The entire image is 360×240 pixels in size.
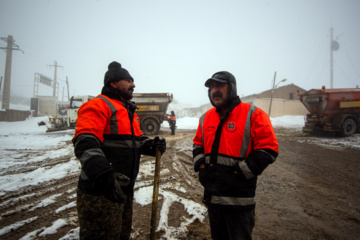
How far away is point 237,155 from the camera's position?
154cm

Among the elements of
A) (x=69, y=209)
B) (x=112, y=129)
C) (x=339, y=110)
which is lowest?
(x=69, y=209)

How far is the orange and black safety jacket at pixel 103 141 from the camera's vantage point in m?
1.28

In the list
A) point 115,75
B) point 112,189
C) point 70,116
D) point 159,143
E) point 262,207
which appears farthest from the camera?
point 70,116

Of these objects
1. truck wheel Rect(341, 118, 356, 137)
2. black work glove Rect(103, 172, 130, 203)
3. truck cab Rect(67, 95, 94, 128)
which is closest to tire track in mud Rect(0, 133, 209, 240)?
black work glove Rect(103, 172, 130, 203)

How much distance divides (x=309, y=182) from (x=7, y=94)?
31060 mm

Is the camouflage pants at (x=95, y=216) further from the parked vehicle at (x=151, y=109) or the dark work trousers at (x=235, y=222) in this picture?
the parked vehicle at (x=151, y=109)

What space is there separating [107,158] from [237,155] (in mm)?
1205

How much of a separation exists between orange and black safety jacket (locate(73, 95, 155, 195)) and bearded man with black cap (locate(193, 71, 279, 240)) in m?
0.73

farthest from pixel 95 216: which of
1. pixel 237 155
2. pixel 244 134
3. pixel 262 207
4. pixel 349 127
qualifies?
pixel 349 127

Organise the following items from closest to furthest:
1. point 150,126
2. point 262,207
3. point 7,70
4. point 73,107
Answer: point 262,207, point 150,126, point 73,107, point 7,70

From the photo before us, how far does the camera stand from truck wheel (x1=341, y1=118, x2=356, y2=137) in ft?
32.5

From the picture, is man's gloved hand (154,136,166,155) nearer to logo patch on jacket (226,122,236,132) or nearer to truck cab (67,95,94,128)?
logo patch on jacket (226,122,236,132)

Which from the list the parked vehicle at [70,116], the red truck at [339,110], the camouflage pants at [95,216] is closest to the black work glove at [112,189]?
the camouflage pants at [95,216]

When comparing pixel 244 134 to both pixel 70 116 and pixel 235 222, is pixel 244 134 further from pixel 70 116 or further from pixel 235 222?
pixel 70 116
